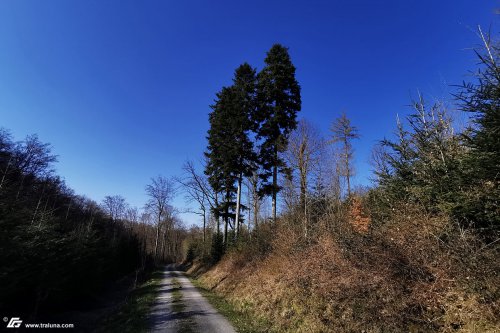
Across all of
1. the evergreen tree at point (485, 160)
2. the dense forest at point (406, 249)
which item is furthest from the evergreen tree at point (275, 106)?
the evergreen tree at point (485, 160)

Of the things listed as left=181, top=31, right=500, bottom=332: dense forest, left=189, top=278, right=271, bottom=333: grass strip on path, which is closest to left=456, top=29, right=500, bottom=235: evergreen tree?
left=181, top=31, right=500, bottom=332: dense forest

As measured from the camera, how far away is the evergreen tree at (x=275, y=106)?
74.4 feet

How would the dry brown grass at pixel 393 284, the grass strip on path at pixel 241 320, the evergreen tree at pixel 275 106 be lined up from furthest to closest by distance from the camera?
1. the evergreen tree at pixel 275 106
2. the grass strip on path at pixel 241 320
3. the dry brown grass at pixel 393 284

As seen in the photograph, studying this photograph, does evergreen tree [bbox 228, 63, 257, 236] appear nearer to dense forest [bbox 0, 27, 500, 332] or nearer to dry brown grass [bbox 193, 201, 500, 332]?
dense forest [bbox 0, 27, 500, 332]

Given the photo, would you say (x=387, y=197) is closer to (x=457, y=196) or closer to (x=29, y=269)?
(x=457, y=196)

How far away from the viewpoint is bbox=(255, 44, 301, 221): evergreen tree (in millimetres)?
22688

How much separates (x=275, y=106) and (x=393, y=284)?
17.7m

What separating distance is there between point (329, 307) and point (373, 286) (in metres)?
1.74

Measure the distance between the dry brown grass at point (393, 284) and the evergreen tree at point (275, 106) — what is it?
Result: 36.2ft

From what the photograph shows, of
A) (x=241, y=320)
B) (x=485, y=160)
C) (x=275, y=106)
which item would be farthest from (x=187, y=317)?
(x=275, y=106)

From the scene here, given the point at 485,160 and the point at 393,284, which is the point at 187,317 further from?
the point at 485,160

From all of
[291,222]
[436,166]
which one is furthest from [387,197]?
[291,222]

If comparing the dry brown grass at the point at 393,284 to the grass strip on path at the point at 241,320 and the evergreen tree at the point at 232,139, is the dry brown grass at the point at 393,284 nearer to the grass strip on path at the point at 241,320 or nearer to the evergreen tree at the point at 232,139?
the grass strip on path at the point at 241,320

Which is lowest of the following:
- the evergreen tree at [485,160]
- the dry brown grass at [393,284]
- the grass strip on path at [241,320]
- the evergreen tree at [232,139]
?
the grass strip on path at [241,320]
